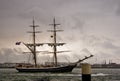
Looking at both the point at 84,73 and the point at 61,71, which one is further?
the point at 61,71

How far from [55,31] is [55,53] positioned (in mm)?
8462

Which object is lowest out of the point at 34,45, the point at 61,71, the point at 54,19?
the point at 61,71

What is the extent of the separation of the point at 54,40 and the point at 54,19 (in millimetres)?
10722

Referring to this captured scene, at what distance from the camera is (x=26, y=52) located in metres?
132

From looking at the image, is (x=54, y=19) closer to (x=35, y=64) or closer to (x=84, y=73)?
(x=35, y=64)

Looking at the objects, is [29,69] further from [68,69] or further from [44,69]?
[68,69]

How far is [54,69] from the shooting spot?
122m

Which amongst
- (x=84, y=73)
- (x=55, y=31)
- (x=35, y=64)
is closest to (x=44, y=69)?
(x=35, y=64)

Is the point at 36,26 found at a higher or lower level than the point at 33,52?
higher

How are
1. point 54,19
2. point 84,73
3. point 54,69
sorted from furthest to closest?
point 54,19
point 54,69
point 84,73

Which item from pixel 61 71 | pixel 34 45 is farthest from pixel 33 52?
pixel 61 71

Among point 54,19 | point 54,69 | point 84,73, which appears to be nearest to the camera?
point 84,73

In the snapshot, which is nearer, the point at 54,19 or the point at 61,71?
the point at 61,71

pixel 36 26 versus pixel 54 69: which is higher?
pixel 36 26
